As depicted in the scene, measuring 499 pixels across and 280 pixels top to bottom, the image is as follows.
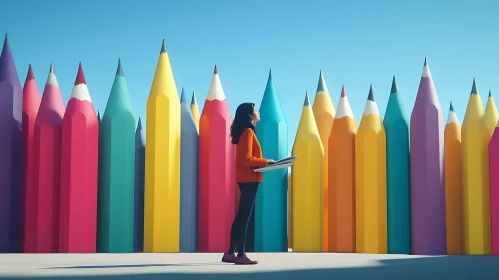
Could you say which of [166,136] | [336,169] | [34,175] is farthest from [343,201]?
[34,175]

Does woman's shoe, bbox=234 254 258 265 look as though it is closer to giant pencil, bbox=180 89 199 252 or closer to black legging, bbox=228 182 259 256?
black legging, bbox=228 182 259 256

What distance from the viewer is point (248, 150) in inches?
324

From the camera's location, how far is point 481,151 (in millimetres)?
11719

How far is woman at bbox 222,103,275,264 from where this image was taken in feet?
26.8

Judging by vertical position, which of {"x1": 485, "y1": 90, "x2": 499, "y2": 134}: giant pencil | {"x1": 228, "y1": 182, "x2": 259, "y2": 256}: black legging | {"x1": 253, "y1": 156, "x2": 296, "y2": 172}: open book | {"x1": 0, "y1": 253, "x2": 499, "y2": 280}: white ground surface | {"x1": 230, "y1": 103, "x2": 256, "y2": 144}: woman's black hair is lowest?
{"x1": 0, "y1": 253, "x2": 499, "y2": 280}: white ground surface

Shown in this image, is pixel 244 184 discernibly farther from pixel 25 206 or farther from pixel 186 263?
pixel 25 206

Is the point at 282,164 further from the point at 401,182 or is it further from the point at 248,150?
the point at 401,182

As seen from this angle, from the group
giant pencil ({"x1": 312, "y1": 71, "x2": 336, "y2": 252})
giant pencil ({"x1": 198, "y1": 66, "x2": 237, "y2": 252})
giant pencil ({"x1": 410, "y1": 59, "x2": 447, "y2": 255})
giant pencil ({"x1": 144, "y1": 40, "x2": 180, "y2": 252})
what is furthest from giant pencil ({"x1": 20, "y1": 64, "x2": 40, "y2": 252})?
giant pencil ({"x1": 410, "y1": 59, "x2": 447, "y2": 255})

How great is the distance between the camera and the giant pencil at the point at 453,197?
1198cm

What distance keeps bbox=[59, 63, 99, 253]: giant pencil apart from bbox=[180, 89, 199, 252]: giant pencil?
1.41m

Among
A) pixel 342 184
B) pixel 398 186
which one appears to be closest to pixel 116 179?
pixel 342 184

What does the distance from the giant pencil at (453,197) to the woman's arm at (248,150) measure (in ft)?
16.4

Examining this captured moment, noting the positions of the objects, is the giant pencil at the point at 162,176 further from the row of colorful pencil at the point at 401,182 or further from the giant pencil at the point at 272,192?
the row of colorful pencil at the point at 401,182

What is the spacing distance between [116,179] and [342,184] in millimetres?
3699
